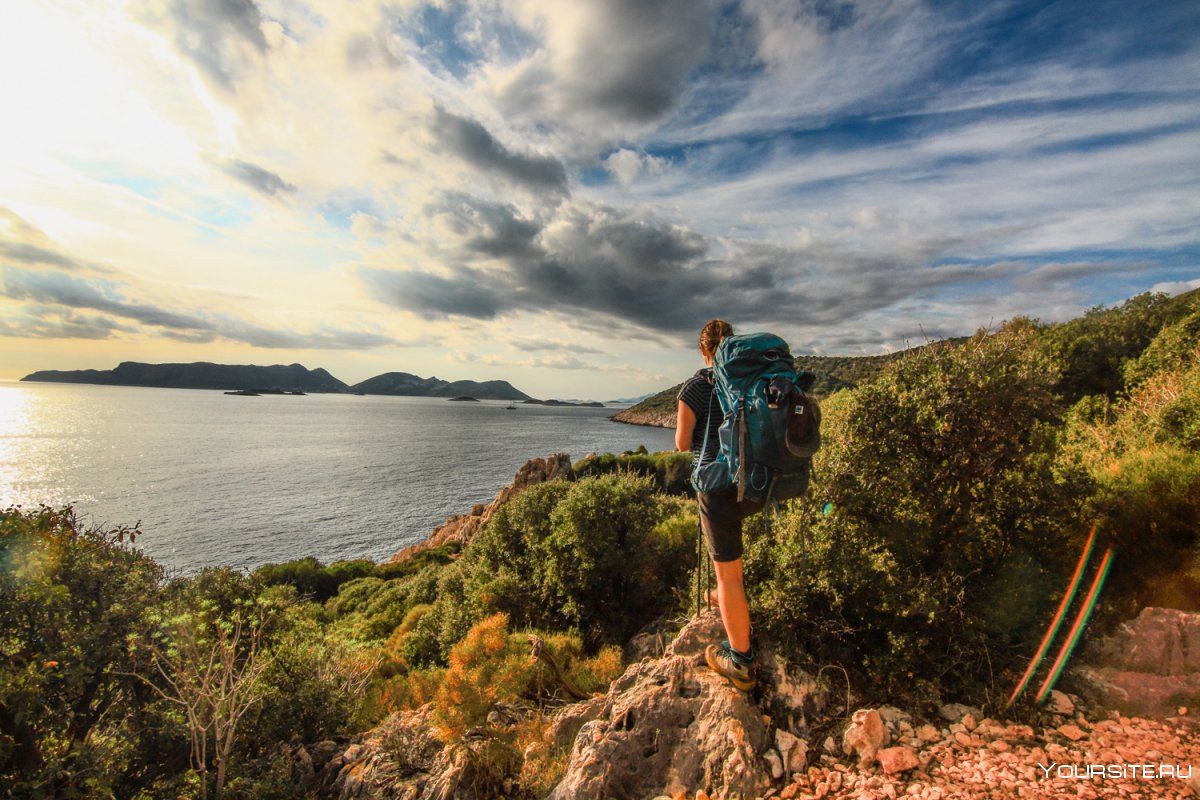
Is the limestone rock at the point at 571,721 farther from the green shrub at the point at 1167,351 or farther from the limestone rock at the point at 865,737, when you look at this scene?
the green shrub at the point at 1167,351

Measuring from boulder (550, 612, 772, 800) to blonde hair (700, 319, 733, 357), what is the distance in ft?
10.3

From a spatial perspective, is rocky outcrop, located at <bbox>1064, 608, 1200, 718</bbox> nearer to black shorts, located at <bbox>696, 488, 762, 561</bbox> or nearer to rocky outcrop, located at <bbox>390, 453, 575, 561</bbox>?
black shorts, located at <bbox>696, 488, 762, 561</bbox>

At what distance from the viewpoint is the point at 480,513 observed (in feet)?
131

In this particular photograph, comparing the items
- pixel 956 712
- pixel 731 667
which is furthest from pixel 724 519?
pixel 956 712

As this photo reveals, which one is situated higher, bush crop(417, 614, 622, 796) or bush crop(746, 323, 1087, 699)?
bush crop(746, 323, 1087, 699)

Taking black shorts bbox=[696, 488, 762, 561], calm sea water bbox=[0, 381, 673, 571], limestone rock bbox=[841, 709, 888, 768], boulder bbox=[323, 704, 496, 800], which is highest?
black shorts bbox=[696, 488, 762, 561]

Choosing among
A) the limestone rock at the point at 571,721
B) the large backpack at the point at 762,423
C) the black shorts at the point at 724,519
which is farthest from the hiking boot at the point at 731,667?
the large backpack at the point at 762,423

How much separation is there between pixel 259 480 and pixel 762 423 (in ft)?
238

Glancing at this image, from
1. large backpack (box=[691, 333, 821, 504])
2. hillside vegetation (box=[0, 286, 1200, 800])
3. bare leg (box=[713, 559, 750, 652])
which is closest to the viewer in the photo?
large backpack (box=[691, 333, 821, 504])

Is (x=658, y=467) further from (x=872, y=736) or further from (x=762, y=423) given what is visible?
(x=762, y=423)

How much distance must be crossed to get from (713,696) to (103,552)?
43.9 ft

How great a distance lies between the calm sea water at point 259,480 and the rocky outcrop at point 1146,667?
42.3 m

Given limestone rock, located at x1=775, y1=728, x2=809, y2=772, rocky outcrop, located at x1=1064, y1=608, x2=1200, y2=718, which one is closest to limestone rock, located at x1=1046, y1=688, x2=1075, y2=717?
rocky outcrop, located at x1=1064, y1=608, x2=1200, y2=718

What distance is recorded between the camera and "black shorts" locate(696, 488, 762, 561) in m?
4.17
